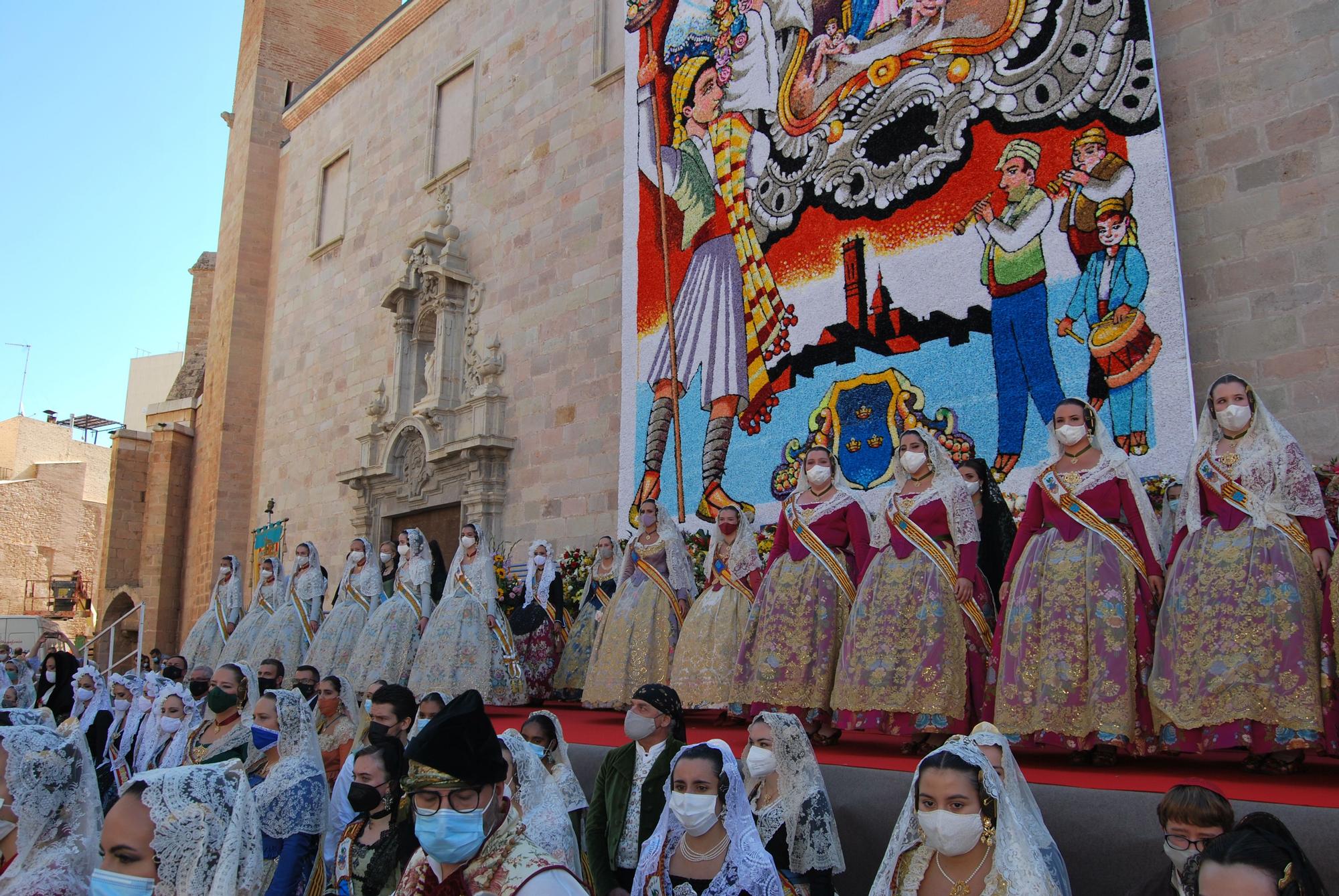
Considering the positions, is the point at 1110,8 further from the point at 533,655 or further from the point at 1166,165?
the point at 533,655

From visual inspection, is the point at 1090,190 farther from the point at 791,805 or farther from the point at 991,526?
the point at 791,805

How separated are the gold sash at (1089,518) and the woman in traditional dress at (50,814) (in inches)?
154

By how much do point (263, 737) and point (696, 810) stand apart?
7.57 ft

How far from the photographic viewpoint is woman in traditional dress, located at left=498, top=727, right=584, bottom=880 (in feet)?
10.2

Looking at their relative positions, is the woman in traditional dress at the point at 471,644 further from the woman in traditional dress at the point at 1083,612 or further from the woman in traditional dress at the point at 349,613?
the woman in traditional dress at the point at 1083,612

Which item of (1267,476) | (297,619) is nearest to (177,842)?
(1267,476)

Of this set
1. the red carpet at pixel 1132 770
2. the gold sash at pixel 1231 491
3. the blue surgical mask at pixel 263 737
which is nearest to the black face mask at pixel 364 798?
the blue surgical mask at pixel 263 737

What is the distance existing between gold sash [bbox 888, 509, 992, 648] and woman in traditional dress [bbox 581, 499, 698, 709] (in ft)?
7.82

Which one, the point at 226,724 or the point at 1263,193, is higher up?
the point at 1263,193

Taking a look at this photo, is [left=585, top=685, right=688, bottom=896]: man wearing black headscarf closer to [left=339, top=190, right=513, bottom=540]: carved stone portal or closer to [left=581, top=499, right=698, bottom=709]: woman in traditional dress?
[left=581, top=499, right=698, bottom=709]: woman in traditional dress

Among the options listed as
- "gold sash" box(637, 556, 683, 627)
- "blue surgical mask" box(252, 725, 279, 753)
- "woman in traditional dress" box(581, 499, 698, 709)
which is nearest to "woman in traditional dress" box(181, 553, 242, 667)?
"woman in traditional dress" box(581, 499, 698, 709)

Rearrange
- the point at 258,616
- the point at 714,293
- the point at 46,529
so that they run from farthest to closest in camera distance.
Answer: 1. the point at 46,529
2. the point at 258,616
3. the point at 714,293

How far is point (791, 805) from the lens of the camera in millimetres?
3482

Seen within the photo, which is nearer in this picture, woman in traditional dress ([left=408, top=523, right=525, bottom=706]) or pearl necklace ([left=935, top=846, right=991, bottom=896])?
pearl necklace ([left=935, top=846, right=991, bottom=896])
